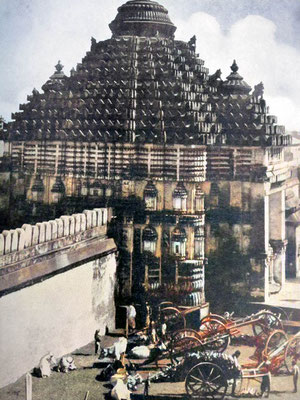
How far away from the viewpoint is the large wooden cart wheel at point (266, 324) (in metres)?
10.7

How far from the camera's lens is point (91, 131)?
12.7 metres

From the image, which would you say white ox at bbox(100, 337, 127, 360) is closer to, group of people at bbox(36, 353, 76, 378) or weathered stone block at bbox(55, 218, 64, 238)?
group of people at bbox(36, 353, 76, 378)

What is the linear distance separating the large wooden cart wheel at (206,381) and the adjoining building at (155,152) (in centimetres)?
265

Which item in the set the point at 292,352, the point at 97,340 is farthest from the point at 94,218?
the point at 292,352

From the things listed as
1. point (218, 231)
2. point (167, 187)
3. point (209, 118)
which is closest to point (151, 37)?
point (209, 118)

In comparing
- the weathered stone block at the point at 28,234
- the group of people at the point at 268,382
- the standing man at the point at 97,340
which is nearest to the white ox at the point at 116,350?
the standing man at the point at 97,340

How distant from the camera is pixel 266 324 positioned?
1104 centimetres

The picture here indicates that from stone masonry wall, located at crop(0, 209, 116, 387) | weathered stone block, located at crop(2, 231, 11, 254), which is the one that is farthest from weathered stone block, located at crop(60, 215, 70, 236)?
weathered stone block, located at crop(2, 231, 11, 254)

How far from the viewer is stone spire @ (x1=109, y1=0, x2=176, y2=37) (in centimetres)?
1255

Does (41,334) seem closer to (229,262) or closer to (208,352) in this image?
(208,352)

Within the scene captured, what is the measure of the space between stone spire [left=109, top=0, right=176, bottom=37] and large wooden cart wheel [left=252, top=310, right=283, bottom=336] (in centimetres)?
614

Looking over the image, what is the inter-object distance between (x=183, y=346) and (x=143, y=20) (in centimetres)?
724

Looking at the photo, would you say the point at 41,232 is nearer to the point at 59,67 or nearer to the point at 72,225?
the point at 72,225

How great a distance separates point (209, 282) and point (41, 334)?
3.95m
